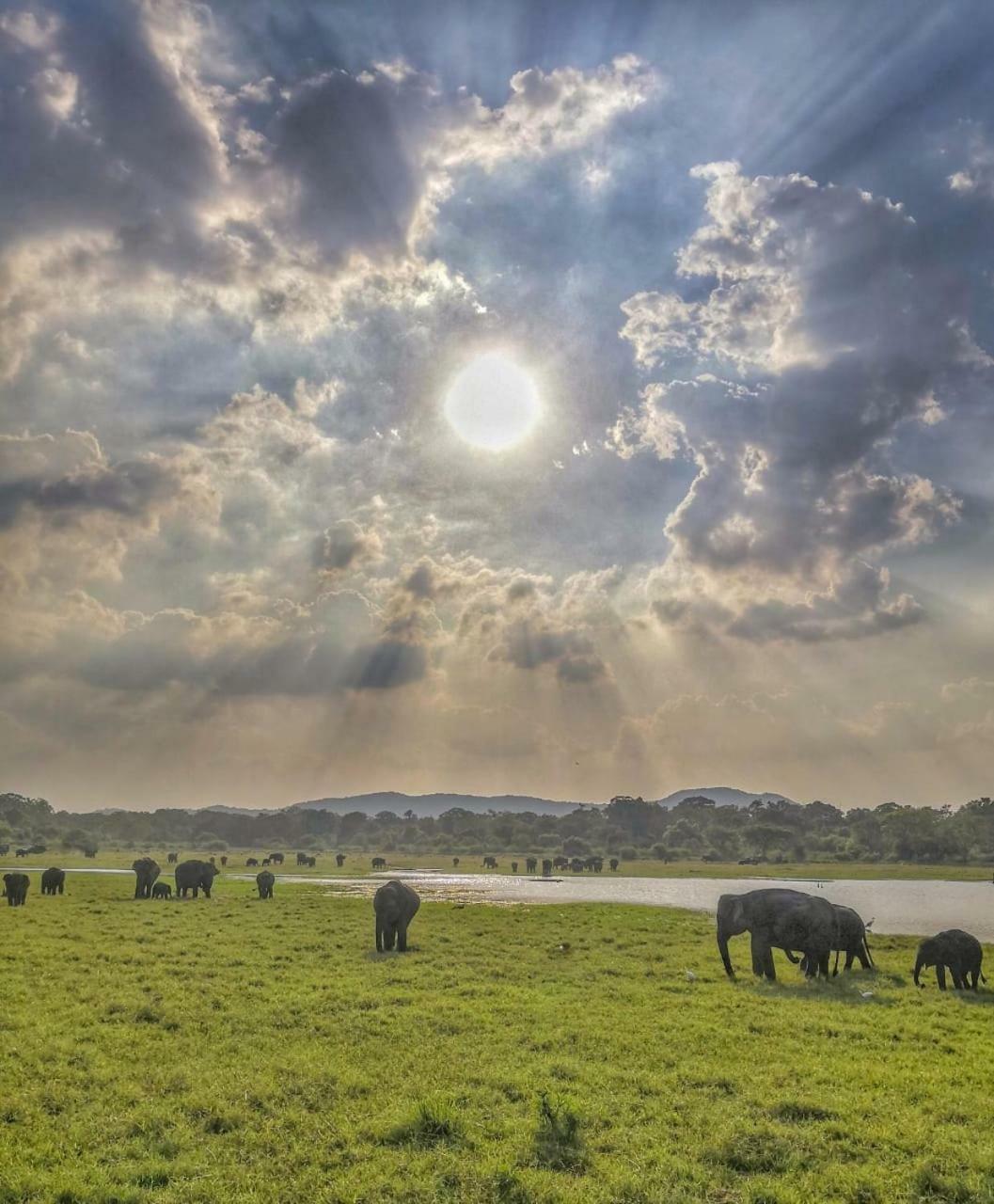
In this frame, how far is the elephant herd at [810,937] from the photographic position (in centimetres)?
2348

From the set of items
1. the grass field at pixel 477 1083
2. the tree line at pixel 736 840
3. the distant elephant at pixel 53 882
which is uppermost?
the grass field at pixel 477 1083

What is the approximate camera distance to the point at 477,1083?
13.5 m

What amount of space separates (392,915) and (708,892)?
157 feet

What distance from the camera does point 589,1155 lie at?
10.6 metres

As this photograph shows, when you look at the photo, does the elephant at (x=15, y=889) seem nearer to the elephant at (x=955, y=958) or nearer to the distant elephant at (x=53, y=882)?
the distant elephant at (x=53, y=882)

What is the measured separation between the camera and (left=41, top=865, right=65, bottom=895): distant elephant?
52.3m

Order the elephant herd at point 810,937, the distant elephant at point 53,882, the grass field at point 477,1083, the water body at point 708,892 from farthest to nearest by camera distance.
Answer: the distant elephant at point 53,882, the water body at point 708,892, the elephant herd at point 810,937, the grass field at point 477,1083

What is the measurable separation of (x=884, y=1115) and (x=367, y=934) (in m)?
23.8

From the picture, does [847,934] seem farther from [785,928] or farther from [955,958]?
[955,958]

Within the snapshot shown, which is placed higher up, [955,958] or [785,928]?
[785,928]

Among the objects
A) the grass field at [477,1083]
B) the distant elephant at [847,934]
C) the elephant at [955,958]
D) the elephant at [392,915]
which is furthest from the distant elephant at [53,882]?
the elephant at [955,958]

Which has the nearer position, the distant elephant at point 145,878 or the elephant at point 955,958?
the elephant at point 955,958

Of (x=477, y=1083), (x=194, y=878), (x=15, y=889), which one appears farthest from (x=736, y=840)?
(x=477, y=1083)

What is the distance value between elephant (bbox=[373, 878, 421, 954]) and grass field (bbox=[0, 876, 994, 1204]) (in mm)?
1950
